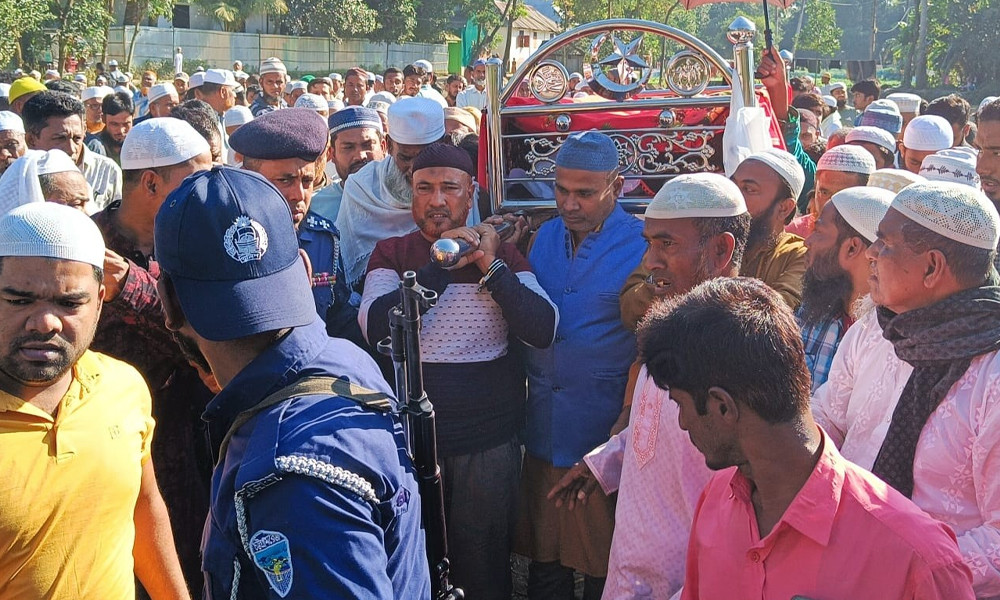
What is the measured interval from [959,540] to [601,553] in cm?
145

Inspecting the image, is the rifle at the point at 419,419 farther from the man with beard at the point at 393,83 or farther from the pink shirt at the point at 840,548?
the man with beard at the point at 393,83

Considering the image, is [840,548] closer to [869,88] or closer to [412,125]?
[412,125]

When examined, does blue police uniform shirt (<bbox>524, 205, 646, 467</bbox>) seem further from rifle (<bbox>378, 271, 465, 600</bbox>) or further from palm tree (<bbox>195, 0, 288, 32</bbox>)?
A: palm tree (<bbox>195, 0, 288, 32</bbox>)

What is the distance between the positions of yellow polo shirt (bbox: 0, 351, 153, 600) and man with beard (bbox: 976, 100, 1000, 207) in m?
4.48

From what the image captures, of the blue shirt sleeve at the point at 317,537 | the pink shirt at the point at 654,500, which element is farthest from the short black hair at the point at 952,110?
the blue shirt sleeve at the point at 317,537

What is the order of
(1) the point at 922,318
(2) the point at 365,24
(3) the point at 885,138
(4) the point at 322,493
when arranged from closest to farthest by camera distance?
1. (4) the point at 322,493
2. (1) the point at 922,318
3. (3) the point at 885,138
4. (2) the point at 365,24

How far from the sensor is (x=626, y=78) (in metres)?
4.69

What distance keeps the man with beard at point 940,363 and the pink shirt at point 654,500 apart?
0.49 m

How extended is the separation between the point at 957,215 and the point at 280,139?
8.04 feet

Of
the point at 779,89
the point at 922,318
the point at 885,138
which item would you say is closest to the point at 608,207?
the point at 922,318

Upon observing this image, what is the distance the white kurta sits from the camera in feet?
7.20

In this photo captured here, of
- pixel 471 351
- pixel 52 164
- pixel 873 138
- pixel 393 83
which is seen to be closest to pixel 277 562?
pixel 471 351

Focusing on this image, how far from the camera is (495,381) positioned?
12.0ft

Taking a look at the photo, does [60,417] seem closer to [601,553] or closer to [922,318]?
[601,553]
